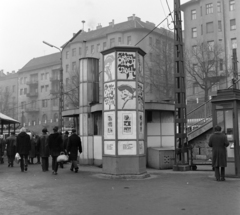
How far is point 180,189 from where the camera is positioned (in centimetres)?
915

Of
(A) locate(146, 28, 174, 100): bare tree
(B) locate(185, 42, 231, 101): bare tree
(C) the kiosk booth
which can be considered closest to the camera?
(C) the kiosk booth

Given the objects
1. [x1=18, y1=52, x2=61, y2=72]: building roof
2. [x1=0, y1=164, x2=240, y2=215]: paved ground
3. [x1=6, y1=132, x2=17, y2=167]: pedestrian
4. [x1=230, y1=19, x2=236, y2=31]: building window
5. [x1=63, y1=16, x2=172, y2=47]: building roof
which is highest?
[x1=63, y1=16, x2=172, y2=47]: building roof

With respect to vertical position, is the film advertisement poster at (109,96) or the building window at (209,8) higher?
the building window at (209,8)

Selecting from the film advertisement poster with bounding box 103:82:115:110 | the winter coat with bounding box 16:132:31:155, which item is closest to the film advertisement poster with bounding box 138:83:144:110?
the film advertisement poster with bounding box 103:82:115:110

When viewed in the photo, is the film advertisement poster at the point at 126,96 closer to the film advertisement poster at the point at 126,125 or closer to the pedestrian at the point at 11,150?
the film advertisement poster at the point at 126,125

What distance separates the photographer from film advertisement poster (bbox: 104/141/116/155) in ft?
38.8

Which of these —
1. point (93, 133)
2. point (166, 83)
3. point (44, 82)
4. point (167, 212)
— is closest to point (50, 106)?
point (44, 82)

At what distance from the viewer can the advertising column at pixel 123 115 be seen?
38.3 feet

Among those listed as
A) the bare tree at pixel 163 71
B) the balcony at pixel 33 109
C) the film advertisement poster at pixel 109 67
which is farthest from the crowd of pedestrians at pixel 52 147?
the balcony at pixel 33 109

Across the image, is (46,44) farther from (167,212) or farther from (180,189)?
(167,212)

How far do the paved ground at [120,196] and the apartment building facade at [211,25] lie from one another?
38943 mm

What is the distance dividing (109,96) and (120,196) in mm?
4601

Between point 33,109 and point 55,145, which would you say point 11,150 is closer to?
point 55,145

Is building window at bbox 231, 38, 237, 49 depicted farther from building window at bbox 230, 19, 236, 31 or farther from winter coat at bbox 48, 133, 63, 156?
winter coat at bbox 48, 133, 63, 156
